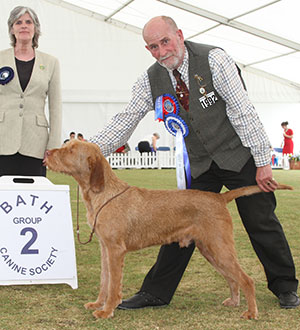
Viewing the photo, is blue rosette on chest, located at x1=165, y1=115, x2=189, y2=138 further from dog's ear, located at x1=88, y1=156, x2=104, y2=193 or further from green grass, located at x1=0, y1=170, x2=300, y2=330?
green grass, located at x1=0, y1=170, x2=300, y2=330

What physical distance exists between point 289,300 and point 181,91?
5.17 feet

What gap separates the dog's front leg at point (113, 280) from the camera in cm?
297

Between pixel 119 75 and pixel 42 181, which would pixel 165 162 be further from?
pixel 42 181

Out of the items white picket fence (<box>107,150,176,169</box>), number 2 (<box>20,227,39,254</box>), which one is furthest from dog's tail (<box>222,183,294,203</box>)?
white picket fence (<box>107,150,176,169</box>)

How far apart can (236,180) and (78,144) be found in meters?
1.09

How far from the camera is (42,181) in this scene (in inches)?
152

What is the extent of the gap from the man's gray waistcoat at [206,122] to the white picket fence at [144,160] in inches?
715

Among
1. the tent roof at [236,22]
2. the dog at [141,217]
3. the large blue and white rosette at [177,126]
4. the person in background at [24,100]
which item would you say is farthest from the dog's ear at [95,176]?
the tent roof at [236,22]

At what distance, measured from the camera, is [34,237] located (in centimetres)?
367

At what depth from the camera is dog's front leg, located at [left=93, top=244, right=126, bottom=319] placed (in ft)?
9.74

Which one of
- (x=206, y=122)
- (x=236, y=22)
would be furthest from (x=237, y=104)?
(x=236, y=22)

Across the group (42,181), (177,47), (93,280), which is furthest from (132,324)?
(177,47)

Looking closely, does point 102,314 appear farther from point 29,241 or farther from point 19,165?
point 19,165

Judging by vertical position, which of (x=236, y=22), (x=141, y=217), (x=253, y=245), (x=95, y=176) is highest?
(x=236, y=22)
